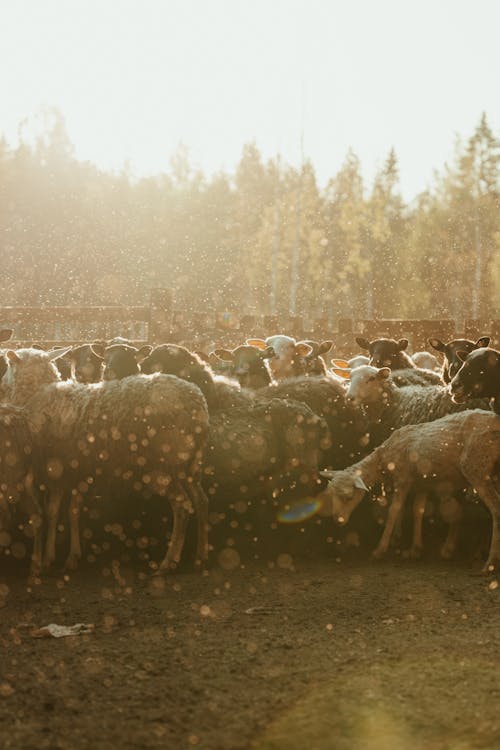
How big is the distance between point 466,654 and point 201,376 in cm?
381

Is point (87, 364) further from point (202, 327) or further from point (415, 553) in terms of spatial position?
point (202, 327)

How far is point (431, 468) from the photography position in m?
6.82

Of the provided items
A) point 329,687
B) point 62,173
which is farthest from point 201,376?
point 62,173

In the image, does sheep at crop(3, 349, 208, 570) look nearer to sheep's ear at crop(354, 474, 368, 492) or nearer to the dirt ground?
the dirt ground

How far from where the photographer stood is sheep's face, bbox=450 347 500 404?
707 cm

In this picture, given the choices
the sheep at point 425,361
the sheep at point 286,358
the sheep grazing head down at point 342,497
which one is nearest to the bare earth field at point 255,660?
the sheep grazing head down at point 342,497

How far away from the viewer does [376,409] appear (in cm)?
845

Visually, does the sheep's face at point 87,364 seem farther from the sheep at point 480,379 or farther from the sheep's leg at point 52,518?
the sheep at point 480,379

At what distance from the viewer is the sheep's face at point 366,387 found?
27.1ft

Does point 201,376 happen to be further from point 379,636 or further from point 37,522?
point 379,636

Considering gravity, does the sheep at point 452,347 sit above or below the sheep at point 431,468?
above

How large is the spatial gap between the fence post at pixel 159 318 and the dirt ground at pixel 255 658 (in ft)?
23.8

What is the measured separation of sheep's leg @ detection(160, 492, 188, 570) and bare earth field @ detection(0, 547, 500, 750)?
5.8 inches

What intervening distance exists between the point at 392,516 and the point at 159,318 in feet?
24.0
